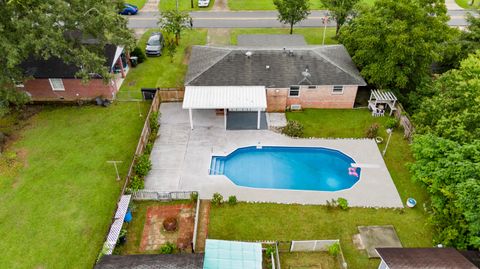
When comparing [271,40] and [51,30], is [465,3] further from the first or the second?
[51,30]

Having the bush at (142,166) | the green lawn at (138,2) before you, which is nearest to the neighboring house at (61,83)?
the bush at (142,166)

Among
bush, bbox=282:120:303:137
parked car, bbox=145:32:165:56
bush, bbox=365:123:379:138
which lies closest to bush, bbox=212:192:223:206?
bush, bbox=282:120:303:137

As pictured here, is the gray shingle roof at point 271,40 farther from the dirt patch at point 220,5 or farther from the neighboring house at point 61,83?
the neighboring house at point 61,83

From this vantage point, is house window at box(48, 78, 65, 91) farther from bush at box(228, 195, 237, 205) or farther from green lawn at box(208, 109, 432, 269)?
bush at box(228, 195, 237, 205)

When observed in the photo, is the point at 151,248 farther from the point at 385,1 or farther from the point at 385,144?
the point at 385,1

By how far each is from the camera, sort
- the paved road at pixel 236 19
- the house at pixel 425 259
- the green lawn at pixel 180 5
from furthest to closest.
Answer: the green lawn at pixel 180 5 → the paved road at pixel 236 19 → the house at pixel 425 259

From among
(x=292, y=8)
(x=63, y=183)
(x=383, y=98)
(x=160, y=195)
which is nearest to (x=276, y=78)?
(x=383, y=98)
